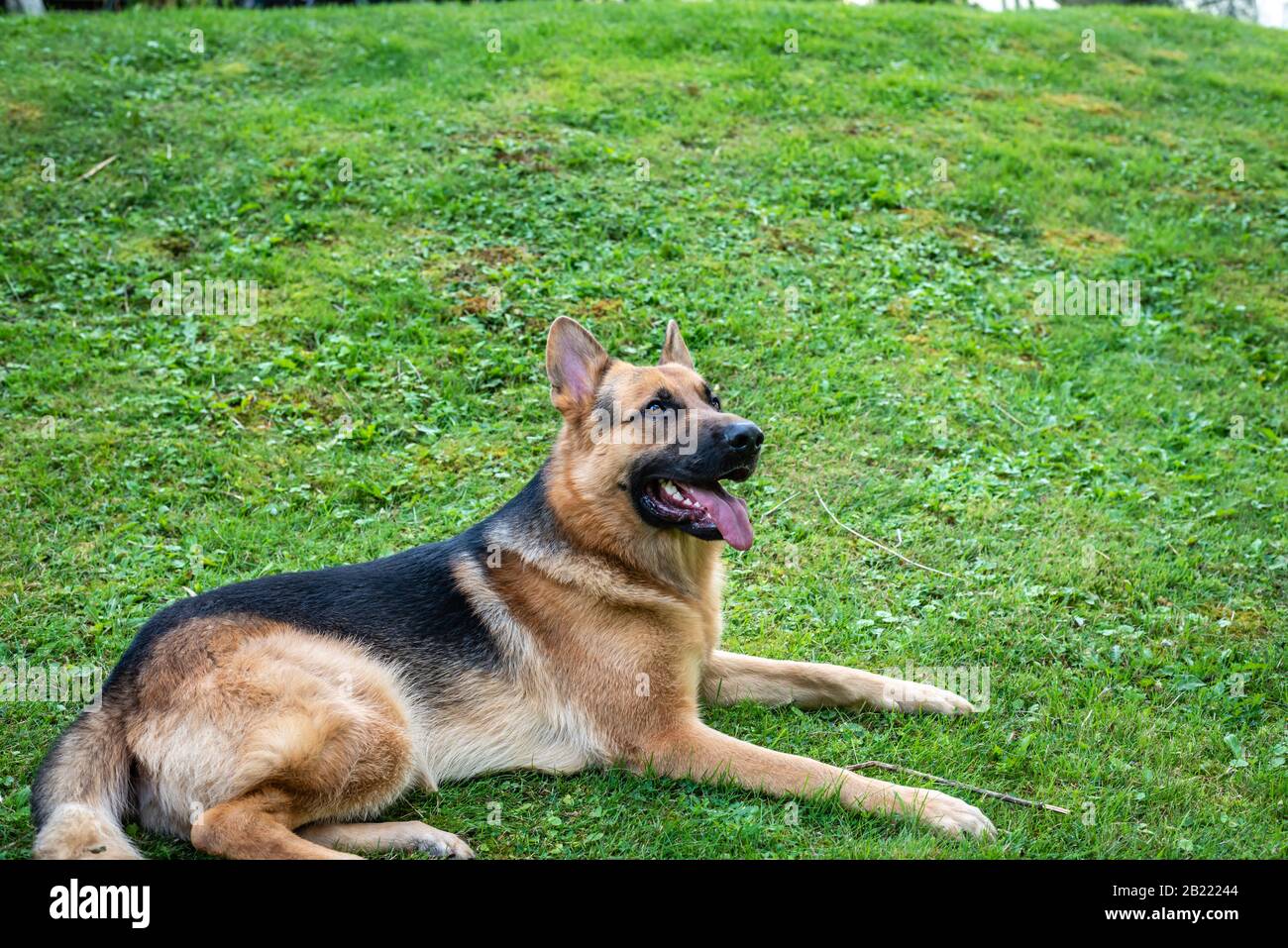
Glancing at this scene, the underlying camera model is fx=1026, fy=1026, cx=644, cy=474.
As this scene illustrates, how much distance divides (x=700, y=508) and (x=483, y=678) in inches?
52.1

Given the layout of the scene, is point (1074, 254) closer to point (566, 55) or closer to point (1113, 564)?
point (1113, 564)

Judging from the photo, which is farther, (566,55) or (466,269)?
(566,55)

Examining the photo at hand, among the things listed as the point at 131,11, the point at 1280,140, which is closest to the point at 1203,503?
the point at 1280,140

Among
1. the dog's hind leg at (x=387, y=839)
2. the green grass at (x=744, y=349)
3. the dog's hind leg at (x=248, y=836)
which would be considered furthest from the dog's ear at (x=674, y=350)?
the dog's hind leg at (x=248, y=836)

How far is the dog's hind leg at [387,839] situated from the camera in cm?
423

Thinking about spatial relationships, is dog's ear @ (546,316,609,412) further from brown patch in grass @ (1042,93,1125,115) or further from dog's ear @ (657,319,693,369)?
brown patch in grass @ (1042,93,1125,115)

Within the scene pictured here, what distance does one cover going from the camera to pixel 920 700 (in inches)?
208

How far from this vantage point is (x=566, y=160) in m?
12.3

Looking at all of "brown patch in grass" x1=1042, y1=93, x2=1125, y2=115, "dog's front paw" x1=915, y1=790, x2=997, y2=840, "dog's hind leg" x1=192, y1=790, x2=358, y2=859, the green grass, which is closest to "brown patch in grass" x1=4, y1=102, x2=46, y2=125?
the green grass

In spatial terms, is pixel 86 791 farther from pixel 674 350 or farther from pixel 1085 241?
pixel 1085 241

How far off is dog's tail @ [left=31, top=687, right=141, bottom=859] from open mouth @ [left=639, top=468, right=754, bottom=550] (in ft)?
8.21

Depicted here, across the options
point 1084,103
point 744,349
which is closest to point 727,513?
point 744,349

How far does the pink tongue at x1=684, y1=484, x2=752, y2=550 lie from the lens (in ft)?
16.2
